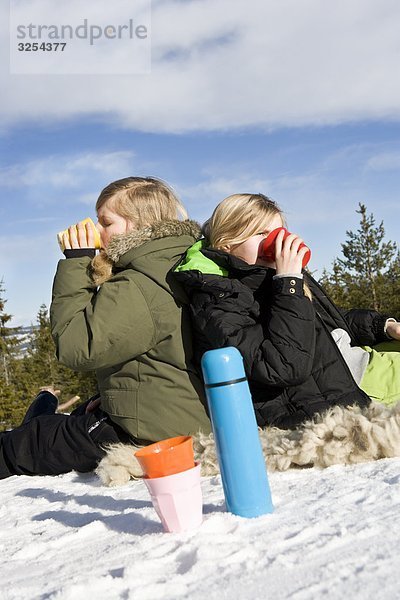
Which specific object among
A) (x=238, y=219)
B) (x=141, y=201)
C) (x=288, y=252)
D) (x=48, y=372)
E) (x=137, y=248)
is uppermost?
(x=141, y=201)

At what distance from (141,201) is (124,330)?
1.07 meters

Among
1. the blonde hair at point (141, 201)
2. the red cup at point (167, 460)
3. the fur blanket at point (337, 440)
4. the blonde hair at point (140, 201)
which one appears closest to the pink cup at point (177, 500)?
the red cup at point (167, 460)

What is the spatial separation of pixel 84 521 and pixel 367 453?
4.73ft

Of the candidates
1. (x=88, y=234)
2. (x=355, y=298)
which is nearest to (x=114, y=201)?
(x=88, y=234)

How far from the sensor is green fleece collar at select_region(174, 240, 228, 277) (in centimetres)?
372

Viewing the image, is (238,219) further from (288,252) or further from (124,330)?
(124,330)

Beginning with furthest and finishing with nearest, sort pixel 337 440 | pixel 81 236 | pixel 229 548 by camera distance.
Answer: pixel 81 236 < pixel 337 440 < pixel 229 548

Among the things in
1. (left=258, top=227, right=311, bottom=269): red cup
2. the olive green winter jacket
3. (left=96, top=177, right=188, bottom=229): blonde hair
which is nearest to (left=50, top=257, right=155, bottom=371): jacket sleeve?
the olive green winter jacket

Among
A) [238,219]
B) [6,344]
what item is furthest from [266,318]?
[6,344]

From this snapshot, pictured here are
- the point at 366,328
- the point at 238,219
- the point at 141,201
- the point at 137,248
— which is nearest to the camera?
the point at 238,219

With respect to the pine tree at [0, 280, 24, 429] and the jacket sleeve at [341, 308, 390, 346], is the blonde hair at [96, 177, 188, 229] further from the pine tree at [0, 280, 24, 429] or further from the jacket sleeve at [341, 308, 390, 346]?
the pine tree at [0, 280, 24, 429]

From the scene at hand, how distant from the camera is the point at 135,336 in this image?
3686 mm

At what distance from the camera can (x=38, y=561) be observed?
7.61 ft

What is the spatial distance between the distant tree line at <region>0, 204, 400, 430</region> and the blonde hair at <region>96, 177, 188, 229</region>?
26523 millimetres
